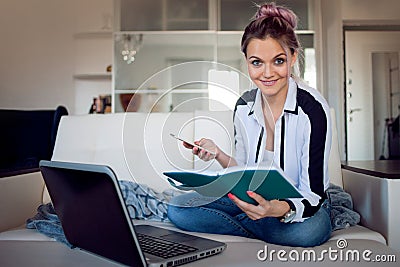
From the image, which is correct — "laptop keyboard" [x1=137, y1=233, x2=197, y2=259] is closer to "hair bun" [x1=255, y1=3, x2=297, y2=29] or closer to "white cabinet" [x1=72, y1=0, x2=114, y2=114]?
"hair bun" [x1=255, y1=3, x2=297, y2=29]

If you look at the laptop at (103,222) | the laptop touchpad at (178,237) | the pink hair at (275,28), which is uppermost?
the pink hair at (275,28)

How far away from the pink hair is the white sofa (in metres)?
0.28

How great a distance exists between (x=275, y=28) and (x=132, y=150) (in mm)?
697

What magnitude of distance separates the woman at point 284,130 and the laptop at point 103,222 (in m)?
0.20

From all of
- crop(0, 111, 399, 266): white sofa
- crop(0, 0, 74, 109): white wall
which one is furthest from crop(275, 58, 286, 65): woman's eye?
crop(0, 0, 74, 109): white wall

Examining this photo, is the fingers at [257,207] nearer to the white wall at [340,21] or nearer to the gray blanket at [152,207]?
the gray blanket at [152,207]

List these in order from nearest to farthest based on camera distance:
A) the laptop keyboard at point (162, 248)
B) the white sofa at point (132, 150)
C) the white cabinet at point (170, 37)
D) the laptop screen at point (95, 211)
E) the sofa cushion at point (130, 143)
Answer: the laptop screen at point (95, 211) → the laptop keyboard at point (162, 248) → the white sofa at point (132, 150) → the sofa cushion at point (130, 143) → the white cabinet at point (170, 37)

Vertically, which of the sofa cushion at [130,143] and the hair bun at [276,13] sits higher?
the hair bun at [276,13]

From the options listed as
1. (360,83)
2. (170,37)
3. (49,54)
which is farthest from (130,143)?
(360,83)

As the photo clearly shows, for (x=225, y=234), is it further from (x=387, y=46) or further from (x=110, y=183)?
(x=387, y=46)

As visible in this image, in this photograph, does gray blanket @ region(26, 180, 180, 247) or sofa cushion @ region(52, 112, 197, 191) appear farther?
sofa cushion @ region(52, 112, 197, 191)

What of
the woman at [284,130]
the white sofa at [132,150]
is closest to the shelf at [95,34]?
the white sofa at [132,150]

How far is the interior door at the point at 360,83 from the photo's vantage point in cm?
423

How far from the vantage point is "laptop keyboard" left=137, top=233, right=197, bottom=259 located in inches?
34.3
